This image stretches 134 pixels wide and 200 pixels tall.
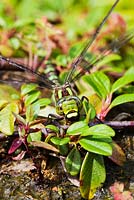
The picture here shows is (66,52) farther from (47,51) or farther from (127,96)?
(127,96)

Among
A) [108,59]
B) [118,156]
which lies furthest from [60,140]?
[108,59]

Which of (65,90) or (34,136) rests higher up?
(65,90)

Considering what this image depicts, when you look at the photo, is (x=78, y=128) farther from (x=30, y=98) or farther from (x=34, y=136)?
(x=30, y=98)

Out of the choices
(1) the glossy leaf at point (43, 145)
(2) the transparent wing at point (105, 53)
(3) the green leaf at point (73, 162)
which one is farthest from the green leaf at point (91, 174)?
(2) the transparent wing at point (105, 53)

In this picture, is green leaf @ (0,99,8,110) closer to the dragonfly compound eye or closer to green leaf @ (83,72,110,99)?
the dragonfly compound eye

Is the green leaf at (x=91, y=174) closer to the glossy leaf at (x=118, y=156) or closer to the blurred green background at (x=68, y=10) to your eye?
the glossy leaf at (x=118, y=156)
